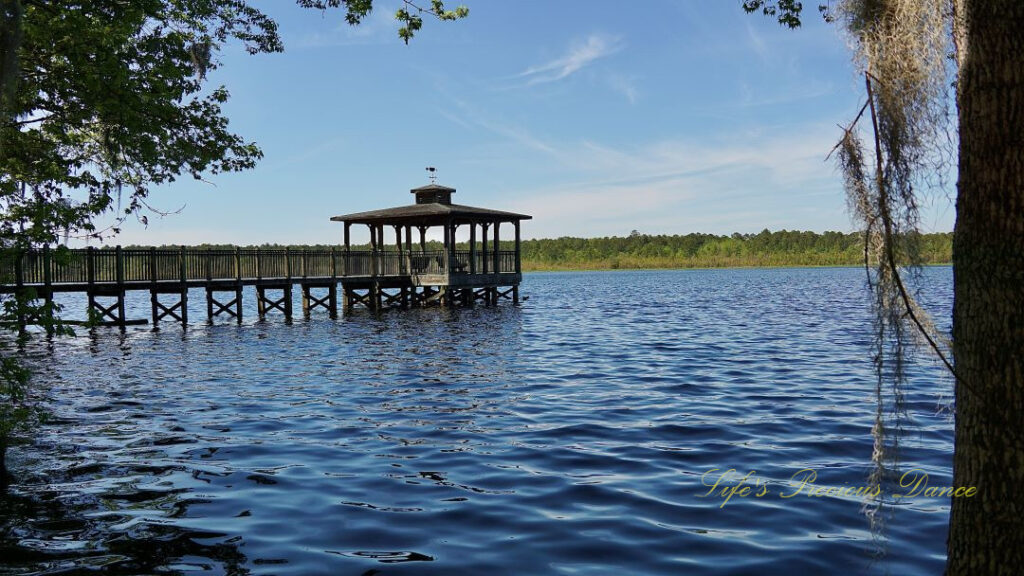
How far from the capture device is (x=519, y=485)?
7.26 m

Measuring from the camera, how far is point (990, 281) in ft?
10.8

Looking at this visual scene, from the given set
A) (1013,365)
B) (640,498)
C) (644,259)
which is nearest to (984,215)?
(1013,365)

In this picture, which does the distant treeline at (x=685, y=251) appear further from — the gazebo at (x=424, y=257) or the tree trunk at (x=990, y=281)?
the tree trunk at (x=990, y=281)

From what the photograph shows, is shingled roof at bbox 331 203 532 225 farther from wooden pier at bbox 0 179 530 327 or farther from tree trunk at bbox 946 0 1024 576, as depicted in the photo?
tree trunk at bbox 946 0 1024 576

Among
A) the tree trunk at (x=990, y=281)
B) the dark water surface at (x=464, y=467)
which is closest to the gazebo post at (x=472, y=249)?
the dark water surface at (x=464, y=467)

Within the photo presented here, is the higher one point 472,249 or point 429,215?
point 429,215

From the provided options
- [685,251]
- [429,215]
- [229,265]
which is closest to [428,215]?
[429,215]

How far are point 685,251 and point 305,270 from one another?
454ft

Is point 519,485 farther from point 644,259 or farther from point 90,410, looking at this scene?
point 644,259

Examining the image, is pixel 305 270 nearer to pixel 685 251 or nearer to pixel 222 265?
pixel 222 265

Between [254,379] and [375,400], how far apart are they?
11.8ft

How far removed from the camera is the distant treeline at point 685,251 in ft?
483

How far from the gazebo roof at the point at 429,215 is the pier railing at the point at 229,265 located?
1.65m

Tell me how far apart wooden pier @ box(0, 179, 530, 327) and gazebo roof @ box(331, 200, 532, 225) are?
0.05 metres
